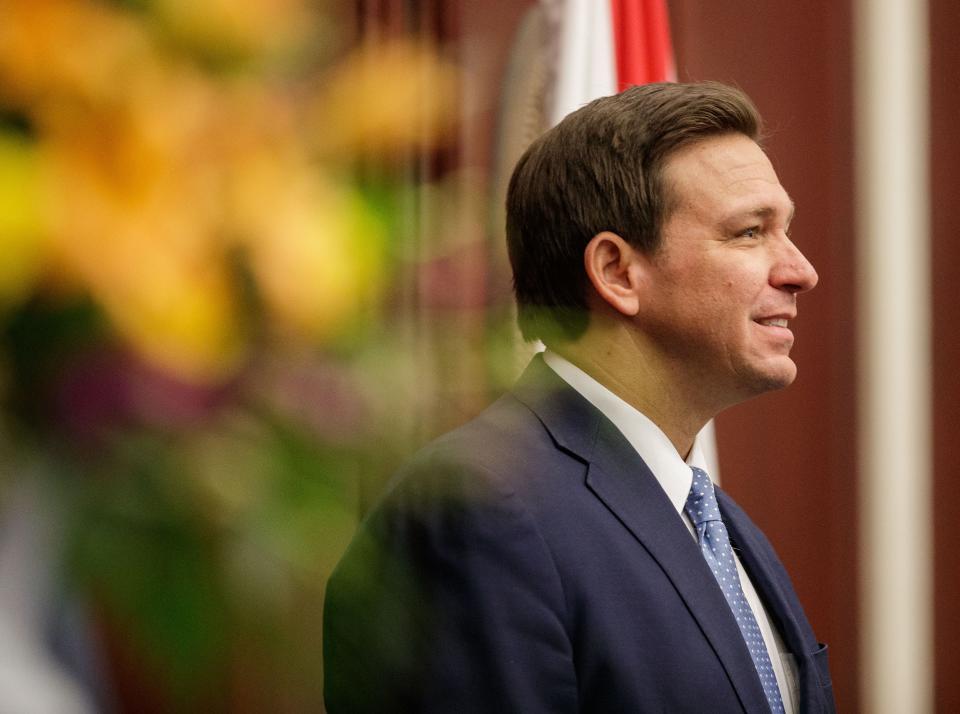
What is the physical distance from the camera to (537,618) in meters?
0.90

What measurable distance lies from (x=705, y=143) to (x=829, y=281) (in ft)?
3.82

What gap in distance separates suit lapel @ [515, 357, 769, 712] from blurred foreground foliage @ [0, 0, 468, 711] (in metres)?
0.69

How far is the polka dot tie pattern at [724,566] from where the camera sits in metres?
1.03

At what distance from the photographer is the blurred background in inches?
8.3

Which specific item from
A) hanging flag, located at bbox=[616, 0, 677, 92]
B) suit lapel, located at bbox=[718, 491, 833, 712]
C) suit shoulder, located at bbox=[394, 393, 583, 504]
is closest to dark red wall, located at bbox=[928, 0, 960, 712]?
hanging flag, located at bbox=[616, 0, 677, 92]

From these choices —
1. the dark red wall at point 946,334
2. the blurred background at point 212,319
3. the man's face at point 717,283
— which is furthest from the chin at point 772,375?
the dark red wall at point 946,334

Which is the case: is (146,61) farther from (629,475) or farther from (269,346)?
(629,475)

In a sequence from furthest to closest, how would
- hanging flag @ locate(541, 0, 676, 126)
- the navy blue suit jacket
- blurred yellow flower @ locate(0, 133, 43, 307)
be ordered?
hanging flag @ locate(541, 0, 676, 126) → the navy blue suit jacket → blurred yellow flower @ locate(0, 133, 43, 307)

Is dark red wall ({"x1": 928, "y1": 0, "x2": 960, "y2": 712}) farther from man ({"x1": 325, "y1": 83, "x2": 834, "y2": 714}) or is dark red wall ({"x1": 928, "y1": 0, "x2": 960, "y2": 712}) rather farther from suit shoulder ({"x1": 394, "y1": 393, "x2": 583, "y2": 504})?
suit shoulder ({"x1": 394, "y1": 393, "x2": 583, "y2": 504})

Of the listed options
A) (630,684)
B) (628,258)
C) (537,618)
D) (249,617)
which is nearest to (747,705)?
(630,684)

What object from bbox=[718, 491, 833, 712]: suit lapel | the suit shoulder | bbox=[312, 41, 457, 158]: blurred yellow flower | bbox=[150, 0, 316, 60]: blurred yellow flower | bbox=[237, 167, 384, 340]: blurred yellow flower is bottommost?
bbox=[718, 491, 833, 712]: suit lapel

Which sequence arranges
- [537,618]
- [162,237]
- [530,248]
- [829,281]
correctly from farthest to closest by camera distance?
[829,281], [530,248], [537,618], [162,237]

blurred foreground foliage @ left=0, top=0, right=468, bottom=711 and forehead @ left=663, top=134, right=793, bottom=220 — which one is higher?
forehead @ left=663, top=134, right=793, bottom=220

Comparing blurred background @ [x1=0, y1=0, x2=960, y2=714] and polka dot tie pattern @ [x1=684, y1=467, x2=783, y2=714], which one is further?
polka dot tie pattern @ [x1=684, y1=467, x2=783, y2=714]
